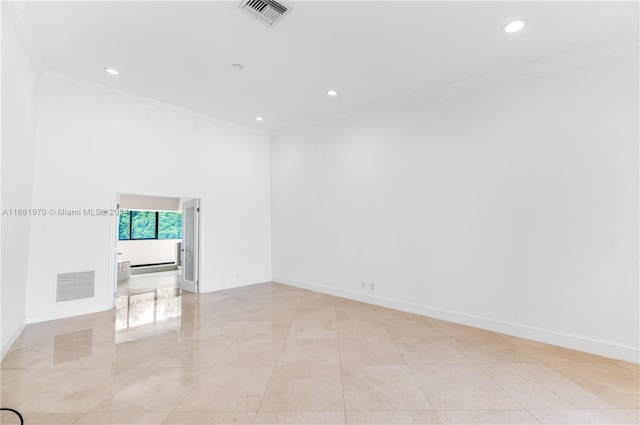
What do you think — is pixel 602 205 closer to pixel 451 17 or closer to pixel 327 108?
pixel 451 17

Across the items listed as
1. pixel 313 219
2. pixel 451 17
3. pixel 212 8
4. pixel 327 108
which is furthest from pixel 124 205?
pixel 451 17

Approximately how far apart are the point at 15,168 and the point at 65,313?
7.82ft

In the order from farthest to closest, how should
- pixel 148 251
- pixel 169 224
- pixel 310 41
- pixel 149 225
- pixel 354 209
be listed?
pixel 169 224, pixel 149 225, pixel 148 251, pixel 354 209, pixel 310 41

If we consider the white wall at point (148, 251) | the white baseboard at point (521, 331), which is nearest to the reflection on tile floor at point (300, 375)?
the white baseboard at point (521, 331)

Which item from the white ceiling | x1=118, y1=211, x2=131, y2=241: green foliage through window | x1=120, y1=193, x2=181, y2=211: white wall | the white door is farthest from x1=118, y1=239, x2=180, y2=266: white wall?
the white ceiling

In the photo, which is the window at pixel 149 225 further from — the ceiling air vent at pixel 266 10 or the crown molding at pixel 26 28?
the ceiling air vent at pixel 266 10

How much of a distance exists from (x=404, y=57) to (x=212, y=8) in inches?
95.2

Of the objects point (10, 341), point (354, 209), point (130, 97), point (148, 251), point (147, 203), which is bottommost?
point (10, 341)

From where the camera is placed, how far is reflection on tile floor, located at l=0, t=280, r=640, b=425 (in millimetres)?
2301

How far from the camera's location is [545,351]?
346 cm

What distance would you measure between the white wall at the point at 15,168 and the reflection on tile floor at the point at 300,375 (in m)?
0.49

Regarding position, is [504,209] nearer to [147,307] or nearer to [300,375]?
[300,375]

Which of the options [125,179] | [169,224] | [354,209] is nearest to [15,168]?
[125,179]

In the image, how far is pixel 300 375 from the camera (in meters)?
2.88
